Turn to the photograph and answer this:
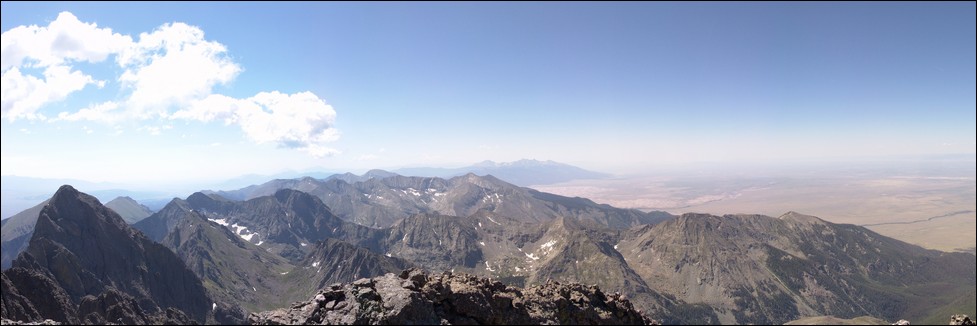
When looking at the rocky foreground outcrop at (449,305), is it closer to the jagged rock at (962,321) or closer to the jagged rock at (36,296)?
the jagged rock at (962,321)

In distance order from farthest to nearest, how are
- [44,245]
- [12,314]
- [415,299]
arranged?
[44,245] < [12,314] < [415,299]

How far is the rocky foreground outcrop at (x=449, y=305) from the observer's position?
2908cm

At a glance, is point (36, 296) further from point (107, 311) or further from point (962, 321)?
point (962, 321)

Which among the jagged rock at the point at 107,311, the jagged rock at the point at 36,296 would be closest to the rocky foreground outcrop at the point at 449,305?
→ the jagged rock at the point at 36,296

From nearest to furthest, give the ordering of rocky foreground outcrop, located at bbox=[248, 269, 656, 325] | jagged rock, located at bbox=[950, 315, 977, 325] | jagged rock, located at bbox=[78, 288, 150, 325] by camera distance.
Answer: rocky foreground outcrop, located at bbox=[248, 269, 656, 325]
jagged rock, located at bbox=[950, 315, 977, 325]
jagged rock, located at bbox=[78, 288, 150, 325]

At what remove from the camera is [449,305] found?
31.9m

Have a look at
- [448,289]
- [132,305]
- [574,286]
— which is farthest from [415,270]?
[132,305]

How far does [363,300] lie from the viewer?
29766 mm

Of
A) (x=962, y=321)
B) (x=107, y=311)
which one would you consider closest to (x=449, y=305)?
(x=962, y=321)

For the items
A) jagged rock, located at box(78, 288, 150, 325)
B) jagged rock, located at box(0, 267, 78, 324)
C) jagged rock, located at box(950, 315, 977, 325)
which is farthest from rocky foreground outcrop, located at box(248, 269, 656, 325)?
jagged rock, located at box(78, 288, 150, 325)

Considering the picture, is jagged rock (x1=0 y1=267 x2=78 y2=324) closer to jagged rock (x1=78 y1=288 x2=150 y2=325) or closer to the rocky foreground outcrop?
jagged rock (x1=78 y1=288 x2=150 y2=325)

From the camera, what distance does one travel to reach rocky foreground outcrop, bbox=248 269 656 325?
29078 mm

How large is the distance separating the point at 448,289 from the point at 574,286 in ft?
42.3

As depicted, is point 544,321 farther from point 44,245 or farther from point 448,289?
point 44,245
